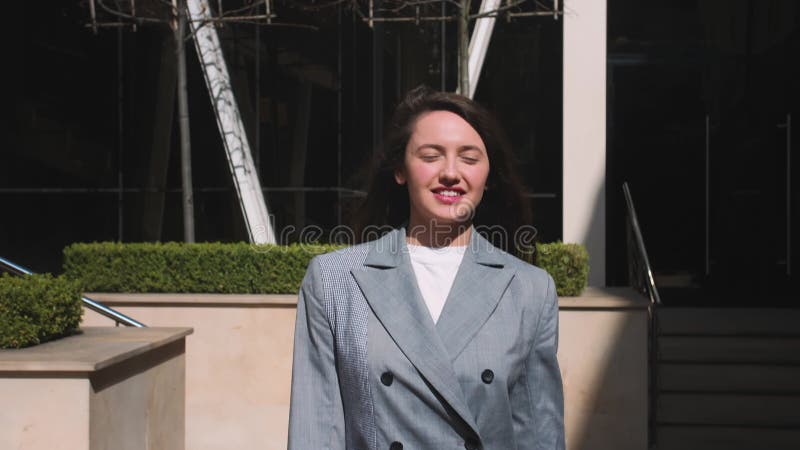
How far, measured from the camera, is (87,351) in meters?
4.88

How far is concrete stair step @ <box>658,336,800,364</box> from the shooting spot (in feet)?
27.4

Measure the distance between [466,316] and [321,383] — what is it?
44 cm

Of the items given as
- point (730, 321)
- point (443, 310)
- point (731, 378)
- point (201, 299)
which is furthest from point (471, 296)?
point (730, 321)

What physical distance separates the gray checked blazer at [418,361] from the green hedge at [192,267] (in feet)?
18.1

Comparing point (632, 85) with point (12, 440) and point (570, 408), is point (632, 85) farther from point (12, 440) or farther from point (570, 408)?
point (12, 440)

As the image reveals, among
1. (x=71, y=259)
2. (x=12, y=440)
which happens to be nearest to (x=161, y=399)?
(x=12, y=440)

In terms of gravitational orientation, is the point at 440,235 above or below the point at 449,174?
below

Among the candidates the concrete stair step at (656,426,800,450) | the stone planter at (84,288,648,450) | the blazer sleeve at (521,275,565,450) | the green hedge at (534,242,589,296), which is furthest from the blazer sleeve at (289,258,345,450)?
the concrete stair step at (656,426,800,450)

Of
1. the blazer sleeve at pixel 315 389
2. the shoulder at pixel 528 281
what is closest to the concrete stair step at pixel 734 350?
the shoulder at pixel 528 281

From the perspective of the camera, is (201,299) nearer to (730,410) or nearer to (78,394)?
(78,394)

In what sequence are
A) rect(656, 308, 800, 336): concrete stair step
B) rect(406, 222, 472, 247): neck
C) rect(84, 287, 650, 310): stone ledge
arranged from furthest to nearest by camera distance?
1. rect(656, 308, 800, 336): concrete stair step
2. rect(84, 287, 650, 310): stone ledge
3. rect(406, 222, 472, 247): neck

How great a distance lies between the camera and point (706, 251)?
12.6m

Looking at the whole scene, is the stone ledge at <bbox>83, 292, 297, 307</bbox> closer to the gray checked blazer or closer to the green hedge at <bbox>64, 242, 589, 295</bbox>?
the green hedge at <bbox>64, 242, 589, 295</bbox>

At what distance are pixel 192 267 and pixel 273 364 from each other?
1428 millimetres
